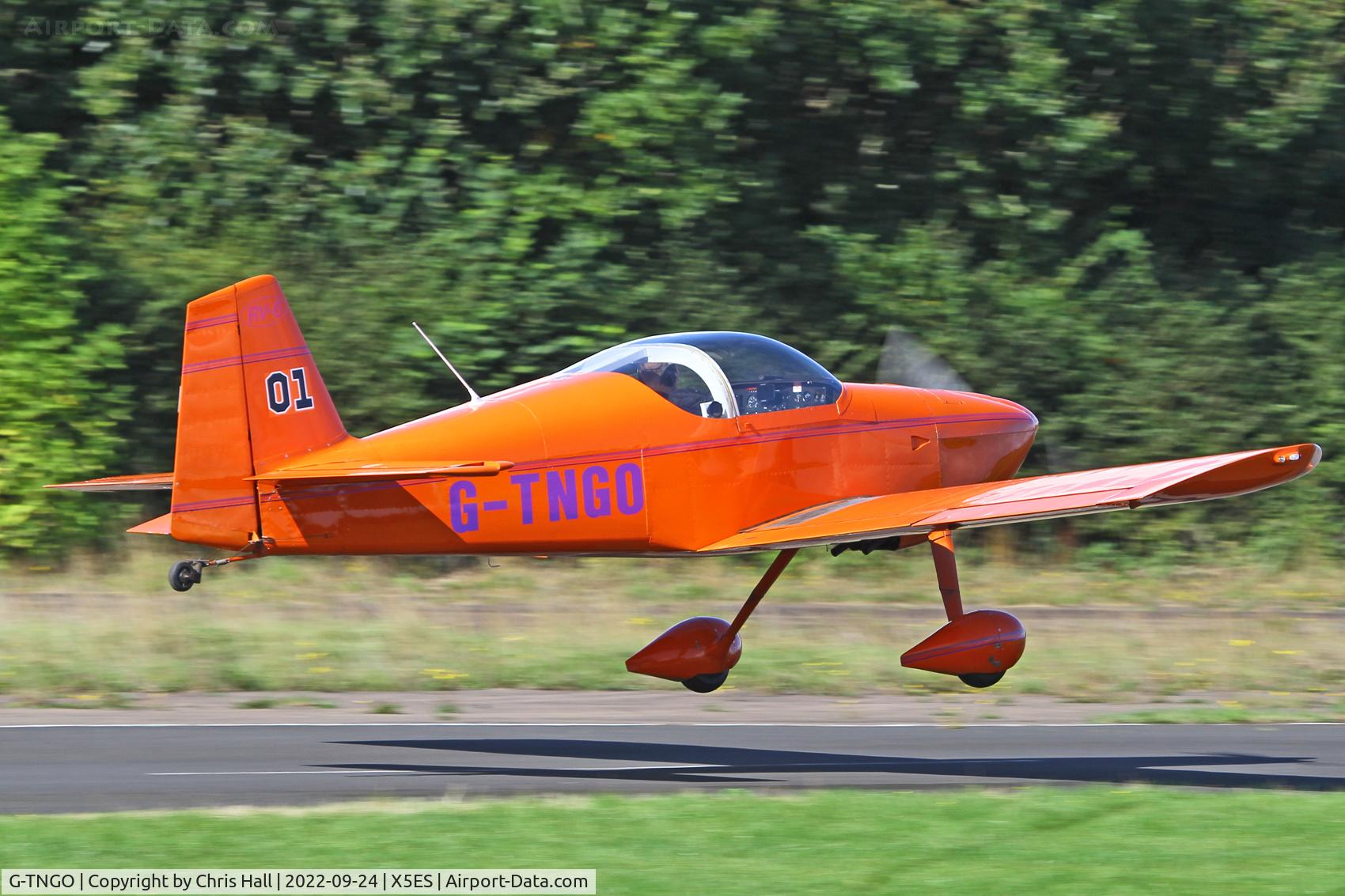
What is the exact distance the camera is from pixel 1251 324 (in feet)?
73.5

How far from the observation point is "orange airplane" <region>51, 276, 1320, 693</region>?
9.17 meters

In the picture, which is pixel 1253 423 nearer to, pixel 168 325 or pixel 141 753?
pixel 168 325


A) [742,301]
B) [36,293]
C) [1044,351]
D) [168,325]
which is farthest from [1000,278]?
[36,293]

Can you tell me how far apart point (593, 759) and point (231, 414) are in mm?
3961

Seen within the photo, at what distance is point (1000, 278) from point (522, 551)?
13147mm

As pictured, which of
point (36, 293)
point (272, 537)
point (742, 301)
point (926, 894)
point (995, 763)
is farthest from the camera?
point (742, 301)

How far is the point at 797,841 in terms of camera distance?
8.88 meters

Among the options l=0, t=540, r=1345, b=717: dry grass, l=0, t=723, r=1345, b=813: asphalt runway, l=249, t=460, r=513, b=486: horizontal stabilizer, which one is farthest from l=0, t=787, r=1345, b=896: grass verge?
l=0, t=540, r=1345, b=717: dry grass

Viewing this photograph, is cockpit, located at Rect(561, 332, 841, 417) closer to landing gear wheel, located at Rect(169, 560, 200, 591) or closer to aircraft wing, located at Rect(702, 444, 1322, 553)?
aircraft wing, located at Rect(702, 444, 1322, 553)

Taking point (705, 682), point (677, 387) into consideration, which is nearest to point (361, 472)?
point (677, 387)

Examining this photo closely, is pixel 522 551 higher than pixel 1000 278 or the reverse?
higher

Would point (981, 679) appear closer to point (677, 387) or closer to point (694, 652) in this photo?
point (694, 652)

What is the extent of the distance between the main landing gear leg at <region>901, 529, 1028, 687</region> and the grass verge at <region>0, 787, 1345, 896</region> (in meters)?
0.80

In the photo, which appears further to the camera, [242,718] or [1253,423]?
[1253,423]
